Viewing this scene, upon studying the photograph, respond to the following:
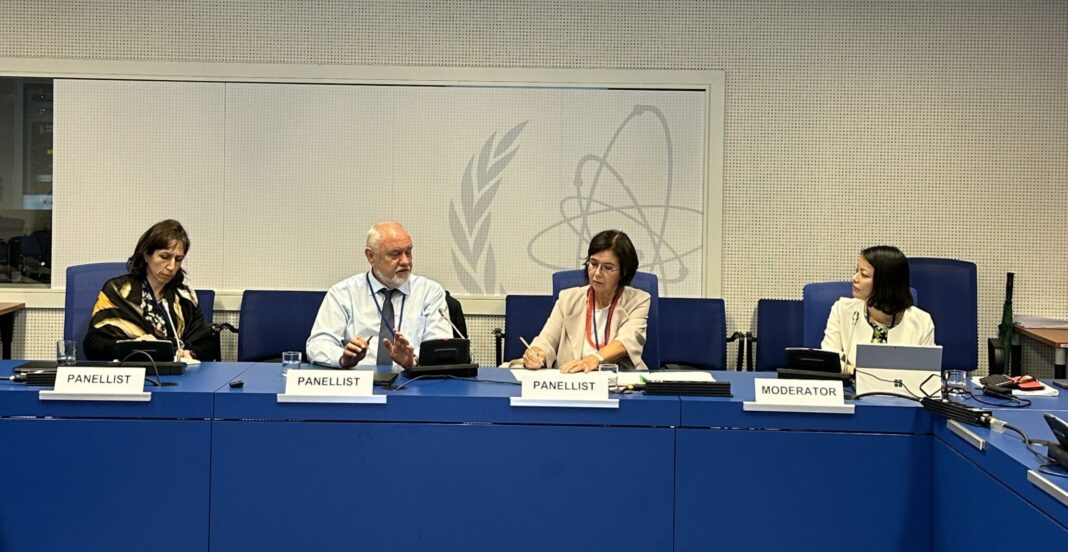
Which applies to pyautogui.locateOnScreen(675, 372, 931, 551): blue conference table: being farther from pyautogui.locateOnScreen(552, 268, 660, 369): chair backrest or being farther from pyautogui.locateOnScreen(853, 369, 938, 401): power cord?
pyautogui.locateOnScreen(552, 268, 660, 369): chair backrest

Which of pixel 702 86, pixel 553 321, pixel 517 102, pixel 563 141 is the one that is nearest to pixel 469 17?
pixel 517 102

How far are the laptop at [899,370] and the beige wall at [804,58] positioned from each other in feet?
7.69

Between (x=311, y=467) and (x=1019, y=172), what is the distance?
14.0 ft

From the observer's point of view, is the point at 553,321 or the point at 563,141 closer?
the point at 553,321

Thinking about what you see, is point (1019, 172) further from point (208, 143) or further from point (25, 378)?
point (25, 378)

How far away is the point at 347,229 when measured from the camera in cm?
504

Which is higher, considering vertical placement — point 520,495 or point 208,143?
point 208,143

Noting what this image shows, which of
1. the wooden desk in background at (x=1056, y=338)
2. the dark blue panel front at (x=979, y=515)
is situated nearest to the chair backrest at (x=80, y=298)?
the dark blue panel front at (x=979, y=515)

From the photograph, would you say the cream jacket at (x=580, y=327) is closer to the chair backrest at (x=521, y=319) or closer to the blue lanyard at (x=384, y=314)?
the blue lanyard at (x=384, y=314)

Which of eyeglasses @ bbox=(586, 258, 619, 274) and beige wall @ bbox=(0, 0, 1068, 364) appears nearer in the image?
eyeglasses @ bbox=(586, 258, 619, 274)

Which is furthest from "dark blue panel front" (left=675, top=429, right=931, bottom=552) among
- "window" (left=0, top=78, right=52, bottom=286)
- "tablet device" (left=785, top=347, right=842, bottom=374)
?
"window" (left=0, top=78, right=52, bottom=286)

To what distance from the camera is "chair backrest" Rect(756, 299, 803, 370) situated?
193 inches

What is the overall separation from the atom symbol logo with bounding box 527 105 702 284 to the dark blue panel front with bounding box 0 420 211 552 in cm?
270

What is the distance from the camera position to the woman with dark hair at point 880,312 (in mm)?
3660
